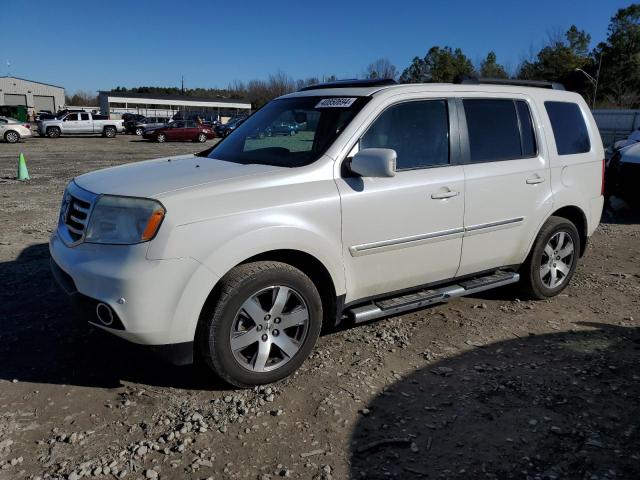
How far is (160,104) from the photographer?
83562 mm

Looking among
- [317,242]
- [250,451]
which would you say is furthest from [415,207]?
[250,451]

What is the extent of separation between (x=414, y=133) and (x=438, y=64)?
72.6m

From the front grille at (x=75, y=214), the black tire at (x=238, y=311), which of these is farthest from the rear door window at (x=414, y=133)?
the front grille at (x=75, y=214)

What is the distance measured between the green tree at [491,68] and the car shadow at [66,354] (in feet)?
196

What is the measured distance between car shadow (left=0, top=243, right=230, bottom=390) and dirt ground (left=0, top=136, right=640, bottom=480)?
0.6 inches

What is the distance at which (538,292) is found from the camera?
199 inches

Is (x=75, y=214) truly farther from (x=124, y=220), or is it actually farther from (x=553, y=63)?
(x=553, y=63)

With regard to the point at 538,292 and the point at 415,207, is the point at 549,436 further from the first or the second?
the point at 538,292

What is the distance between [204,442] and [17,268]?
13.2 ft

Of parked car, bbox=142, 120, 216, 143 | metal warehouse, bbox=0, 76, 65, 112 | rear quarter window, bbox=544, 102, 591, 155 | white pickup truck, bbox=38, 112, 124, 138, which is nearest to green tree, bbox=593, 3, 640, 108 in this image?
parked car, bbox=142, 120, 216, 143

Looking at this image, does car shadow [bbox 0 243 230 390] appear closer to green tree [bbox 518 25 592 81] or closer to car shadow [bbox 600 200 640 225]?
car shadow [bbox 600 200 640 225]

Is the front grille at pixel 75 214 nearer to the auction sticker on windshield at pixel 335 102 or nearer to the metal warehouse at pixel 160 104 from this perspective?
the auction sticker on windshield at pixel 335 102

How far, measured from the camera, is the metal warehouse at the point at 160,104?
3223 inches

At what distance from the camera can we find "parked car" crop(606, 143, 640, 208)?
9.20 m
